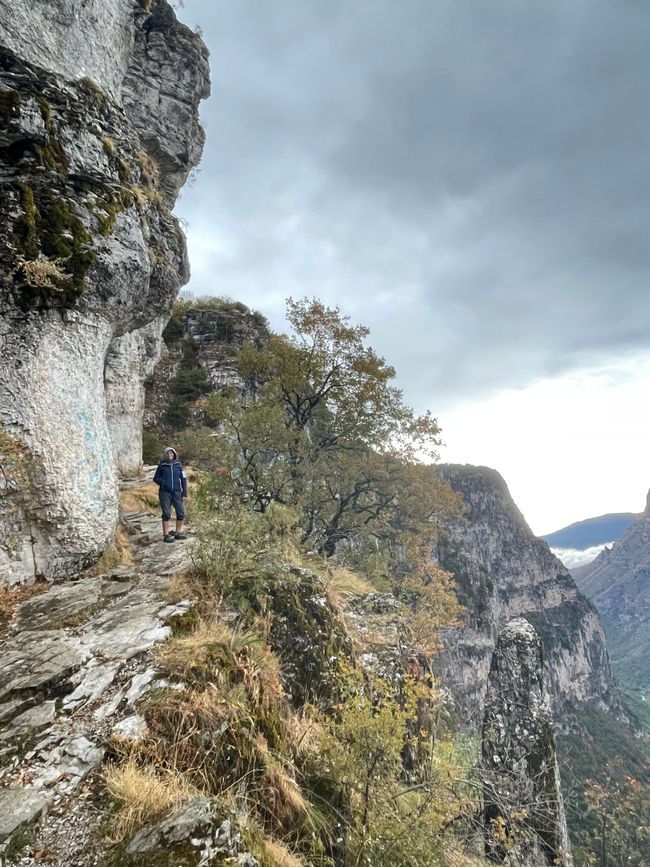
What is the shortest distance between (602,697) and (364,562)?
15213cm

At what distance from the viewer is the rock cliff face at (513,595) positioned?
9825cm

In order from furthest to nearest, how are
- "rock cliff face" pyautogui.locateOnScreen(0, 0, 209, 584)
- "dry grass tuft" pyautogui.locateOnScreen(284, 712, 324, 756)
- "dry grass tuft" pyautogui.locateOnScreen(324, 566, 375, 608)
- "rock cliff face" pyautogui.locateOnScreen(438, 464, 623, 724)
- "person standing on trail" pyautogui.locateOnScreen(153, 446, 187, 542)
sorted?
"rock cliff face" pyautogui.locateOnScreen(438, 464, 623, 724)
"person standing on trail" pyautogui.locateOnScreen(153, 446, 187, 542)
"dry grass tuft" pyautogui.locateOnScreen(324, 566, 375, 608)
"rock cliff face" pyautogui.locateOnScreen(0, 0, 209, 584)
"dry grass tuft" pyautogui.locateOnScreen(284, 712, 324, 756)

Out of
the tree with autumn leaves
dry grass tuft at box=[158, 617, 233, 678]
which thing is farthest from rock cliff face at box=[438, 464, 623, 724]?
dry grass tuft at box=[158, 617, 233, 678]

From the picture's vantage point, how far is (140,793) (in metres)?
3.35

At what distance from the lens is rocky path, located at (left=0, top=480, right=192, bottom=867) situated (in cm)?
316

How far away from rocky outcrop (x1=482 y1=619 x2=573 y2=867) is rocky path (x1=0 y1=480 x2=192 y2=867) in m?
7.58

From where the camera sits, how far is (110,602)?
675 centimetres

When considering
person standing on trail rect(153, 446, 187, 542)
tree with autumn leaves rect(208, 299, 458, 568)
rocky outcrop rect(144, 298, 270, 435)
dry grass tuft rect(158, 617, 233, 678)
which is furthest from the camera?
rocky outcrop rect(144, 298, 270, 435)

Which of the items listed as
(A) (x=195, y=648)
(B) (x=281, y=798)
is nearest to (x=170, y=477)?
(A) (x=195, y=648)

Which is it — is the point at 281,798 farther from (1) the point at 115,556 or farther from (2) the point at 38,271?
(2) the point at 38,271

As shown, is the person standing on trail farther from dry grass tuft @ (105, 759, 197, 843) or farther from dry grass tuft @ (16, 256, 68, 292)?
dry grass tuft @ (105, 759, 197, 843)

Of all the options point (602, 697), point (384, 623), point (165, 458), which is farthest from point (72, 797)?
point (602, 697)

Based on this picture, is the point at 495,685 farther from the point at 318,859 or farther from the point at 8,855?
the point at 8,855

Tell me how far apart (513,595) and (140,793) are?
169 m
